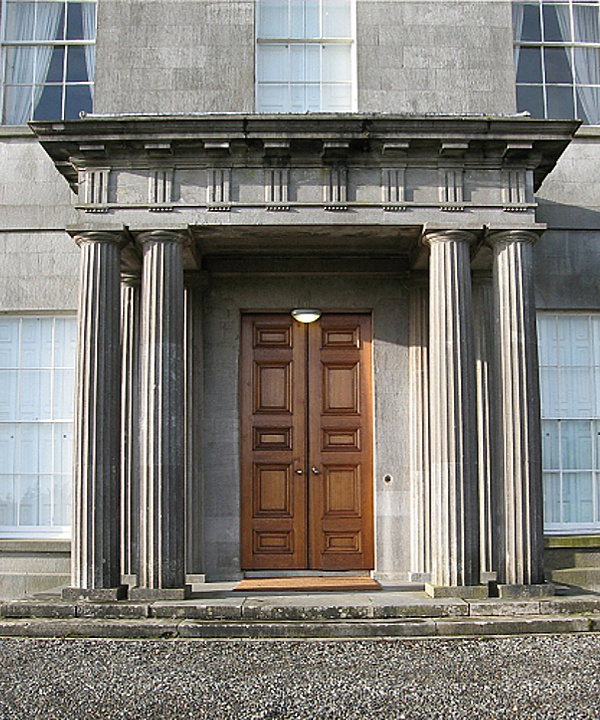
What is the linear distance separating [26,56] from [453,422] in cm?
698

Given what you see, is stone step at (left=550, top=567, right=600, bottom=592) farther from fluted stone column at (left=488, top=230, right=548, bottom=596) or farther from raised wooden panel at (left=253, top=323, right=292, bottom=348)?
raised wooden panel at (left=253, top=323, right=292, bottom=348)

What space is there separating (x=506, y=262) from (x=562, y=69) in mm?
3641

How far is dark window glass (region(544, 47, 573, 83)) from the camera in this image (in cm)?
1129

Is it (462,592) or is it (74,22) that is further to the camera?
(74,22)

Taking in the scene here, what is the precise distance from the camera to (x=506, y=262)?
30.0 feet

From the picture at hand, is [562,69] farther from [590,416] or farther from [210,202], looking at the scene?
[210,202]

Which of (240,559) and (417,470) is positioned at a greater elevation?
(417,470)

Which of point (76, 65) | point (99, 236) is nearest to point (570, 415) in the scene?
point (99, 236)

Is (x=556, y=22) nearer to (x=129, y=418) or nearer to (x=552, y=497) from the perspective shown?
(x=552, y=497)

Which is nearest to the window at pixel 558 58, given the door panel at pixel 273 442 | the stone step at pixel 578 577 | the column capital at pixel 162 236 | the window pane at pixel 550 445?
the window pane at pixel 550 445

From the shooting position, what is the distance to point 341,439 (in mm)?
10672

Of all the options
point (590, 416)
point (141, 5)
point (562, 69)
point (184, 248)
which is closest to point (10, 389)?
point (184, 248)

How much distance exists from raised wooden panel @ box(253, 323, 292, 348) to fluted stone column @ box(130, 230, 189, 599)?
1784mm

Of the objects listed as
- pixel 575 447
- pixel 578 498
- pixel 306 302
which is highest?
pixel 306 302
